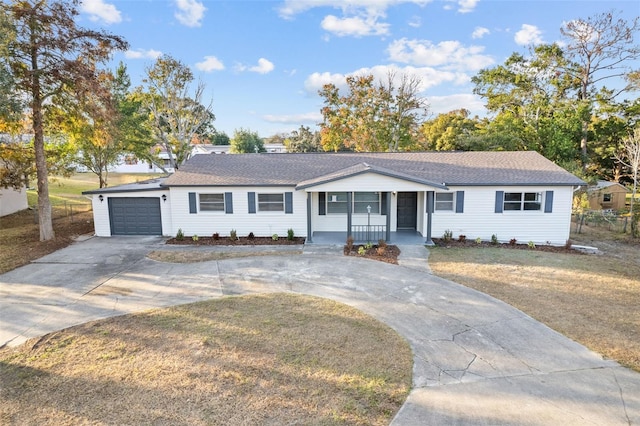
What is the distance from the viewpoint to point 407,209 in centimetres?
1653

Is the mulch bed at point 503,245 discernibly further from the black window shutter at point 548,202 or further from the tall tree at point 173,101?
the tall tree at point 173,101

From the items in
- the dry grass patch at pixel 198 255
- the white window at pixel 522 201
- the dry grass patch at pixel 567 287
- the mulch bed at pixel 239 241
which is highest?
the white window at pixel 522 201

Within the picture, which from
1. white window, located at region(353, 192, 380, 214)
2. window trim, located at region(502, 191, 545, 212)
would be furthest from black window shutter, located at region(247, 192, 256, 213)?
window trim, located at region(502, 191, 545, 212)

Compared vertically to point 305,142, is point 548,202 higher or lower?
lower

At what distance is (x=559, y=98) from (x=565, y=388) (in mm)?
32372

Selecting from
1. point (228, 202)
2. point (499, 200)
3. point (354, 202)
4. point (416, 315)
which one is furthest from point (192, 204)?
point (499, 200)

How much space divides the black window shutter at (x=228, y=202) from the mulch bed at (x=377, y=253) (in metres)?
5.41

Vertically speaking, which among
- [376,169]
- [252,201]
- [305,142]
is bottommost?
[252,201]

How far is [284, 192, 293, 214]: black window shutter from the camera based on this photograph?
15.3m

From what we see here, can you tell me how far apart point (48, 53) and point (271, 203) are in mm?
10087

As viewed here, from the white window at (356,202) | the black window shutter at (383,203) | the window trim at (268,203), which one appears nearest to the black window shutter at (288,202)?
the window trim at (268,203)

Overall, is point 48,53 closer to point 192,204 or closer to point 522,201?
point 192,204

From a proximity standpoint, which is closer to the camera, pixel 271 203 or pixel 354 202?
pixel 271 203

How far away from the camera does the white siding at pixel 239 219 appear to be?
50.6ft
